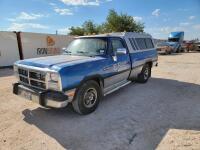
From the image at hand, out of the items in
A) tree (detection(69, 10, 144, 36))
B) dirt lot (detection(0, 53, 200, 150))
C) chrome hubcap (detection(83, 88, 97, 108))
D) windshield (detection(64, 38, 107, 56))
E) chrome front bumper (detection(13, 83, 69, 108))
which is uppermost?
tree (detection(69, 10, 144, 36))

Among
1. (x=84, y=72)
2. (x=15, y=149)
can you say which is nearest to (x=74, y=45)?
(x=84, y=72)

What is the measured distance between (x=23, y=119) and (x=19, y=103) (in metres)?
1.18

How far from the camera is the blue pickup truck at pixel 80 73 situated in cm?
382

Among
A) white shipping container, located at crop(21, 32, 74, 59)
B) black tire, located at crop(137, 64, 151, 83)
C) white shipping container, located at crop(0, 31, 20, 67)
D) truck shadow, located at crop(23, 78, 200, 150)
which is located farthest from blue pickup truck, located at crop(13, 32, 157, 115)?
white shipping container, located at crop(21, 32, 74, 59)

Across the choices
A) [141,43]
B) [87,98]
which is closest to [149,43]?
[141,43]

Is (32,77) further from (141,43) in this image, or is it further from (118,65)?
(141,43)

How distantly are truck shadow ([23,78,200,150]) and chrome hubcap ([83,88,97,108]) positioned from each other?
267 millimetres

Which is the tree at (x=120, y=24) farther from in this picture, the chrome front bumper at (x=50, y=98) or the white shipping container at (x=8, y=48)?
the chrome front bumper at (x=50, y=98)

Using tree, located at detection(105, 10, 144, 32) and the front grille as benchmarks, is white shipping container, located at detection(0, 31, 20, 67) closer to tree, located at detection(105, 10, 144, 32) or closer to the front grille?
the front grille

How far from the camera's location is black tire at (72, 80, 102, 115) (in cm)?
425

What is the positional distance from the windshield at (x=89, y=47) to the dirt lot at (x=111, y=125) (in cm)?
155

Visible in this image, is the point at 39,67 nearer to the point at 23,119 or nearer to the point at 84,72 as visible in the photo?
the point at 84,72

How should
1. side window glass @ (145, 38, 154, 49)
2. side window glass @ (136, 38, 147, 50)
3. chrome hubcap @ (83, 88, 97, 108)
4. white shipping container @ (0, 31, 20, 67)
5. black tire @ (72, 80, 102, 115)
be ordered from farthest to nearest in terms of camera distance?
white shipping container @ (0, 31, 20, 67) → side window glass @ (145, 38, 154, 49) → side window glass @ (136, 38, 147, 50) → chrome hubcap @ (83, 88, 97, 108) → black tire @ (72, 80, 102, 115)

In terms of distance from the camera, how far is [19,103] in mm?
5402
